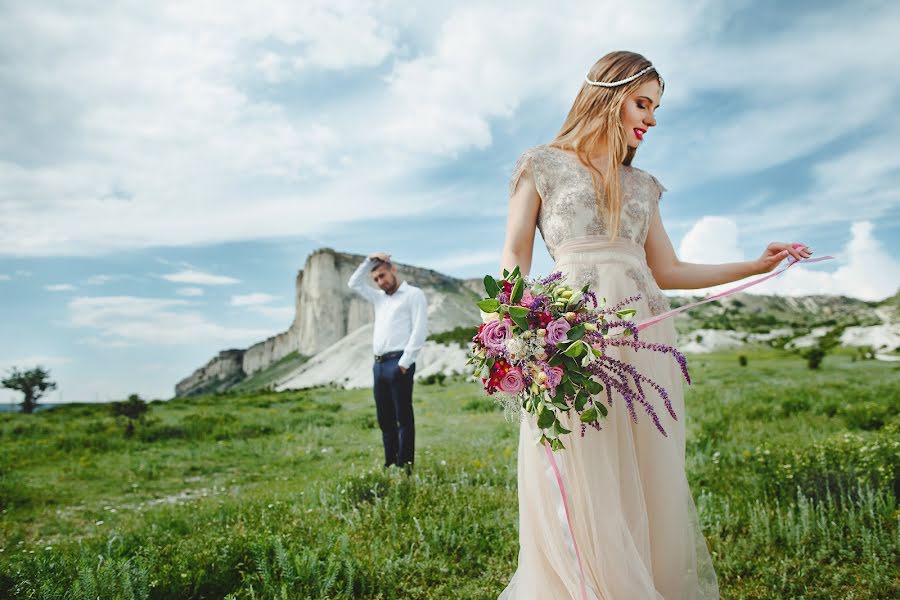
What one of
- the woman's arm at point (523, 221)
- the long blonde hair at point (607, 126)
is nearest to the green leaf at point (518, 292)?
the woman's arm at point (523, 221)

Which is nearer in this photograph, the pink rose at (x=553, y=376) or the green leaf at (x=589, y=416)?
the pink rose at (x=553, y=376)

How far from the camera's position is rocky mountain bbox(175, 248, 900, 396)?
135 feet

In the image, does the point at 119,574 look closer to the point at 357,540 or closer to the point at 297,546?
the point at 297,546

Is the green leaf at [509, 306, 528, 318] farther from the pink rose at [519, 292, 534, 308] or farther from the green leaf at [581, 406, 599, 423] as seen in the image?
the green leaf at [581, 406, 599, 423]

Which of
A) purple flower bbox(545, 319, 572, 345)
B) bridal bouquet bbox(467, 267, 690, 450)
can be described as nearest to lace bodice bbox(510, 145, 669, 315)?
bridal bouquet bbox(467, 267, 690, 450)

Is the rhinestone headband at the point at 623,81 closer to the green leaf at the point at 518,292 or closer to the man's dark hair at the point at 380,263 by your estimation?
the green leaf at the point at 518,292

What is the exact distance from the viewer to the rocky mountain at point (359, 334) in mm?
41062

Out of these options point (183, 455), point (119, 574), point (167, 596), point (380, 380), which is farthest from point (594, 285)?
point (183, 455)

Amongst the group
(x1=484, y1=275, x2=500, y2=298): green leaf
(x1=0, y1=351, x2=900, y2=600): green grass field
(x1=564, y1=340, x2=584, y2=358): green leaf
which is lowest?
(x1=0, y1=351, x2=900, y2=600): green grass field

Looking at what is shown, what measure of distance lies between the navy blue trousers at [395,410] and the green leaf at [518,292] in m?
5.29

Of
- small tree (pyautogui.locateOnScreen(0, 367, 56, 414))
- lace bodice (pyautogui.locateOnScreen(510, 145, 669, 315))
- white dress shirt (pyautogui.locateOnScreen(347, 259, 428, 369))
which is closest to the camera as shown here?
lace bodice (pyautogui.locateOnScreen(510, 145, 669, 315))

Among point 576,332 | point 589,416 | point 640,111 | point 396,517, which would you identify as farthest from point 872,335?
point 576,332

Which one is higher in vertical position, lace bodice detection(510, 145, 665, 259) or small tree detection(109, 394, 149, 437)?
lace bodice detection(510, 145, 665, 259)

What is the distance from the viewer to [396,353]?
304 inches
